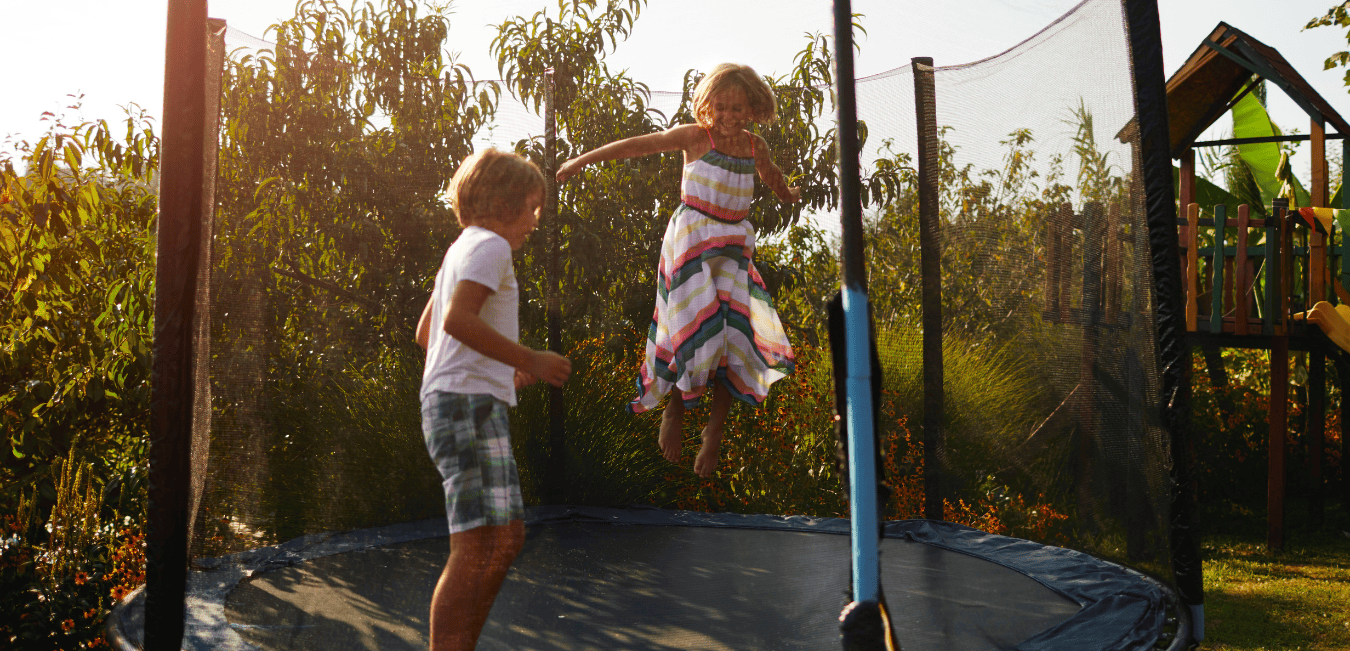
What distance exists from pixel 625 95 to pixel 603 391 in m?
0.97

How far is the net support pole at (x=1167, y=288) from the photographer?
223 cm

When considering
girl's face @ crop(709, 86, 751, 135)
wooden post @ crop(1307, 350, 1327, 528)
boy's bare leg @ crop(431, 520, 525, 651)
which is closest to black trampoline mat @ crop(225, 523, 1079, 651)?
boy's bare leg @ crop(431, 520, 525, 651)

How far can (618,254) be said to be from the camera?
279 cm

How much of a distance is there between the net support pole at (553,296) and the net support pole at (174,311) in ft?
2.81

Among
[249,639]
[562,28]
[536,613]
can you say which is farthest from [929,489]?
[249,639]

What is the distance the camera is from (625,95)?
8.94ft

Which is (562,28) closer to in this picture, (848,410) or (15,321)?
(848,410)

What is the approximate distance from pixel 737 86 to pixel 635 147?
233mm

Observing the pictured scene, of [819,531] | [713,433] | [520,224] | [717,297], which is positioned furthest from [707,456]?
[819,531]

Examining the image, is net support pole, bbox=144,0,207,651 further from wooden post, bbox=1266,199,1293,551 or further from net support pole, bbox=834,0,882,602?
wooden post, bbox=1266,199,1293,551

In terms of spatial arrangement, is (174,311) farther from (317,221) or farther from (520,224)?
(520,224)

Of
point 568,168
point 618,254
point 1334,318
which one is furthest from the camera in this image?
point 1334,318

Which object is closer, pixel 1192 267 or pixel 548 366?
pixel 548 366

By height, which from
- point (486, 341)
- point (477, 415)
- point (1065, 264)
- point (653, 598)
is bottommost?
point (653, 598)
